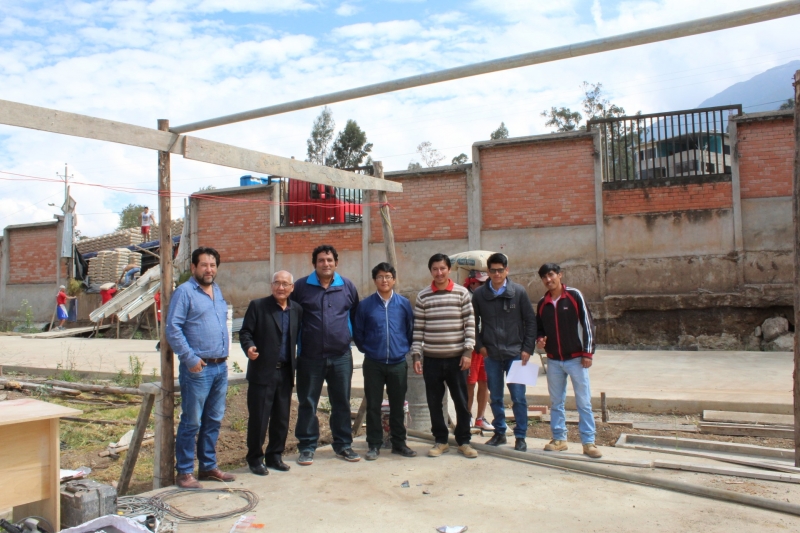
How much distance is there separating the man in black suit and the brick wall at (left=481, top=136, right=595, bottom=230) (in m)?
10.1

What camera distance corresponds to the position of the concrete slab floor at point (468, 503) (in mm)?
3936

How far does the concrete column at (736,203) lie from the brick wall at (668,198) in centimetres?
12

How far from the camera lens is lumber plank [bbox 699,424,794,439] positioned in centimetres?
648

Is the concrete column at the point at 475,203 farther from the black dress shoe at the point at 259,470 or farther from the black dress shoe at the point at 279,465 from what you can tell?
the black dress shoe at the point at 259,470

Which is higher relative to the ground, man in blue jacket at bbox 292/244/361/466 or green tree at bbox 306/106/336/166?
green tree at bbox 306/106/336/166

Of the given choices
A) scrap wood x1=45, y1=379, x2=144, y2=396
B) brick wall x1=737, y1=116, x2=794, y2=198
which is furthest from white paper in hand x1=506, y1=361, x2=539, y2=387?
brick wall x1=737, y1=116, x2=794, y2=198

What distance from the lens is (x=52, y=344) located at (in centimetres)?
1579

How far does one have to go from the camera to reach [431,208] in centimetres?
1547

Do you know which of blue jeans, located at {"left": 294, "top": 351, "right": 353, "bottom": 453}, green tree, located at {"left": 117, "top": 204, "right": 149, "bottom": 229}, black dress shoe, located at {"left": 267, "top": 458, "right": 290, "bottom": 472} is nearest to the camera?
black dress shoe, located at {"left": 267, "top": 458, "right": 290, "bottom": 472}

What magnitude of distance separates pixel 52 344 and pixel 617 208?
14114 millimetres

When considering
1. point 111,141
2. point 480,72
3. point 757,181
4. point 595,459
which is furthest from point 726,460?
point 757,181

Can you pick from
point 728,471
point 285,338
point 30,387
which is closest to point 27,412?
point 285,338

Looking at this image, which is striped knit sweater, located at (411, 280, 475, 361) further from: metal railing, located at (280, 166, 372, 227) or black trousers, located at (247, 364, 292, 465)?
metal railing, located at (280, 166, 372, 227)

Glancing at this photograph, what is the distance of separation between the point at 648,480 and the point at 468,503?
4.59 ft
